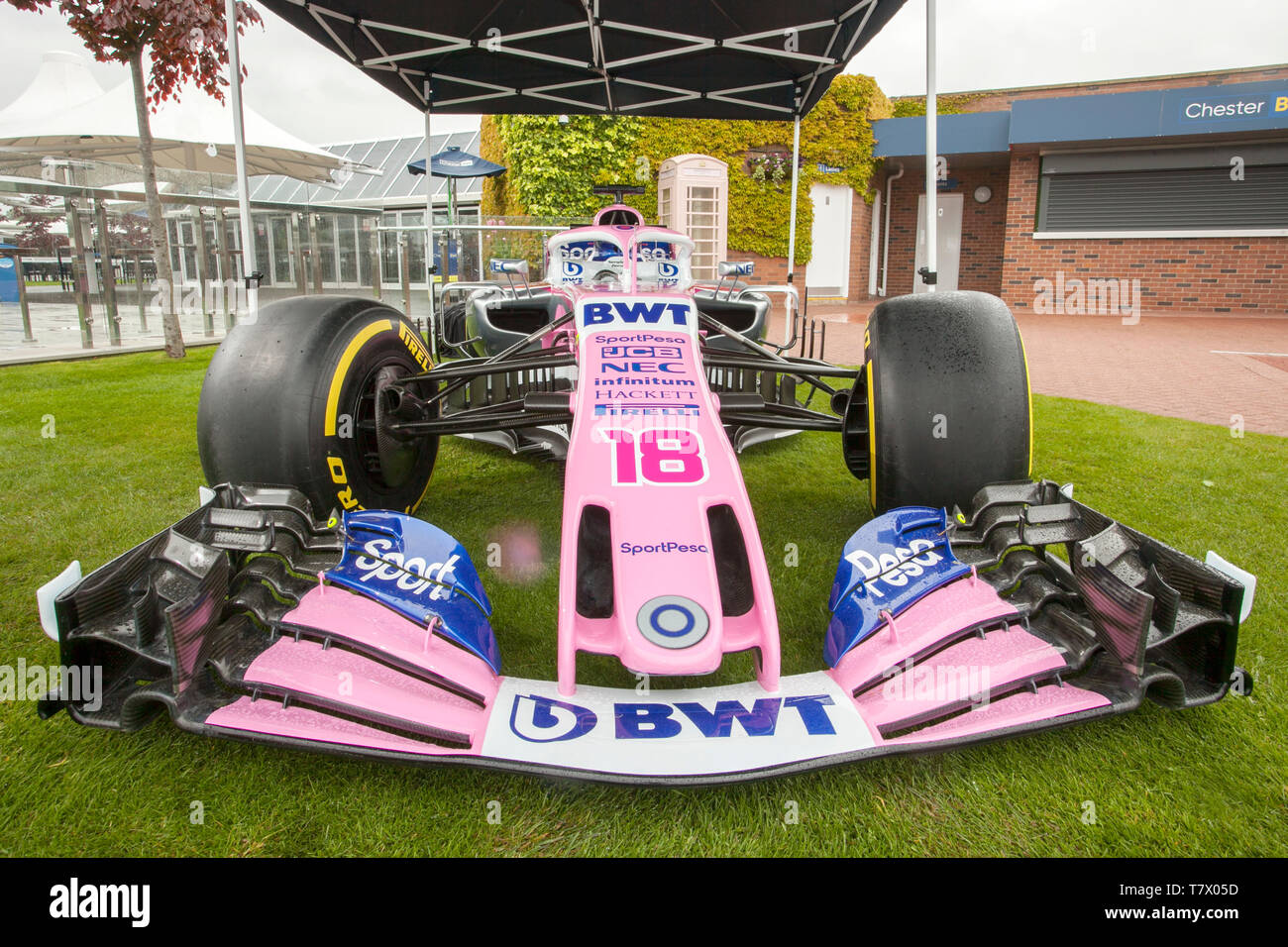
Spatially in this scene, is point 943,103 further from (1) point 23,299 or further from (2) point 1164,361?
(1) point 23,299

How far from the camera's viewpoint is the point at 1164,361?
A: 408 inches

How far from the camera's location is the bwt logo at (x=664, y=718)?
189 cm

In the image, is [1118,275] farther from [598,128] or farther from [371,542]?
[371,542]

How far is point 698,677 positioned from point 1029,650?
3.10 feet

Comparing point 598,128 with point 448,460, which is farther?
point 598,128

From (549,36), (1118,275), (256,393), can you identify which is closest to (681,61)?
(549,36)

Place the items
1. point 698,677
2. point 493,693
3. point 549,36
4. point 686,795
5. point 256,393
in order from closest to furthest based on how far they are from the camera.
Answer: point 686,795
point 493,693
point 698,677
point 256,393
point 549,36

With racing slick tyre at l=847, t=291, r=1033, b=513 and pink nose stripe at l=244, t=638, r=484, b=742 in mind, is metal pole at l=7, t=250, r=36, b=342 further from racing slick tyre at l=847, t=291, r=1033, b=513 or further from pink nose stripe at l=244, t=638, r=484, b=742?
racing slick tyre at l=847, t=291, r=1033, b=513

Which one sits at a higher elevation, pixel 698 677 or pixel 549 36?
pixel 549 36

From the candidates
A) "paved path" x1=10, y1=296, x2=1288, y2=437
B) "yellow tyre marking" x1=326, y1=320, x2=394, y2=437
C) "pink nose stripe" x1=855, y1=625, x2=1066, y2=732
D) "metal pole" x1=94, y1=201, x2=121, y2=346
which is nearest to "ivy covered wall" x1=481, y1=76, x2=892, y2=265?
"paved path" x1=10, y1=296, x2=1288, y2=437

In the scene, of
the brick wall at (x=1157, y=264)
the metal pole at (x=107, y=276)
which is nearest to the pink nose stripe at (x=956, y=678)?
the metal pole at (x=107, y=276)

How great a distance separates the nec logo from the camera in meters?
3.11
